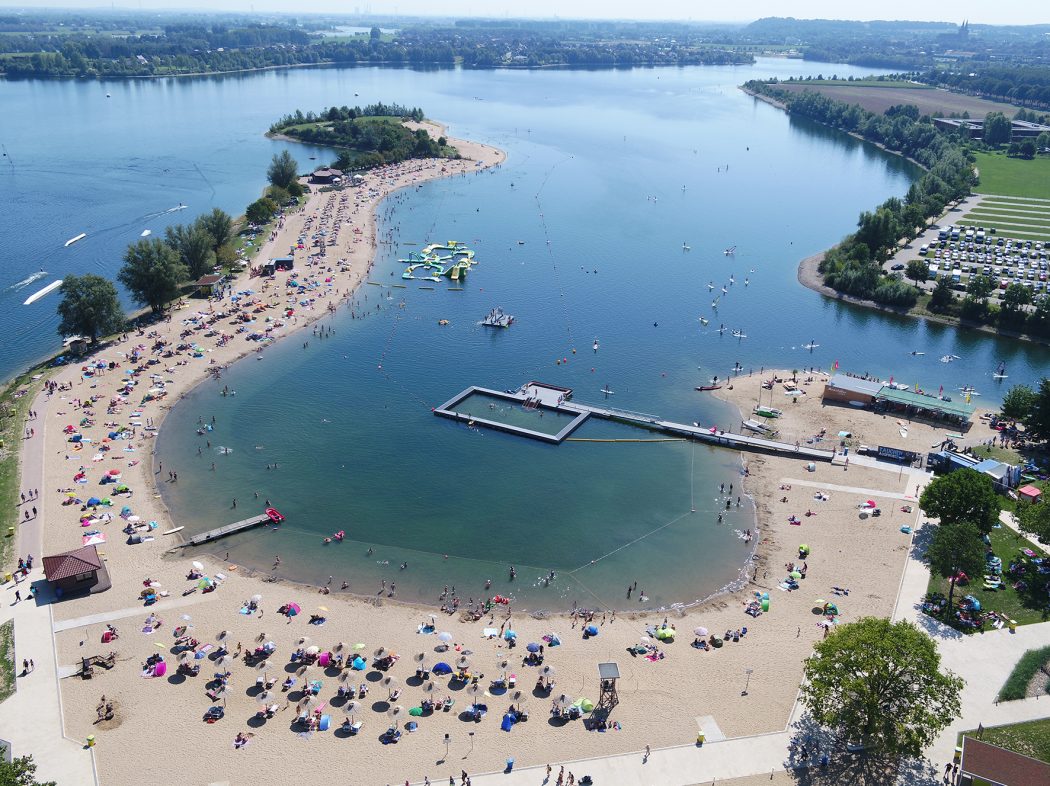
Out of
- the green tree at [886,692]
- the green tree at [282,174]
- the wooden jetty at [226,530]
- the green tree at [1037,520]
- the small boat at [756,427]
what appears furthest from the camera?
the green tree at [282,174]

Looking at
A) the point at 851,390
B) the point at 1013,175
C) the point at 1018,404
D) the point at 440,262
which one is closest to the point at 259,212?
the point at 440,262

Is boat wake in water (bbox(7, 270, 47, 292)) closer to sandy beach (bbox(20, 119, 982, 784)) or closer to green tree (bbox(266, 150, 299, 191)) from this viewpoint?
sandy beach (bbox(20, 119, 982, 784))

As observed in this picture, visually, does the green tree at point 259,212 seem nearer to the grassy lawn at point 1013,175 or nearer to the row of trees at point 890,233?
the row of trees at point 890,233

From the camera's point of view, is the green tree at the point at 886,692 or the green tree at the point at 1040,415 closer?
the green tree at the point at 886,692

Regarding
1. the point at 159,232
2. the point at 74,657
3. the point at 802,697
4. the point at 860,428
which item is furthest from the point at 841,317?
the point at 159,232

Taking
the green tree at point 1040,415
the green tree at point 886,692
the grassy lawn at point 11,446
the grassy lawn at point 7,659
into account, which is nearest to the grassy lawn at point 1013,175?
the green tree at point 1040,415

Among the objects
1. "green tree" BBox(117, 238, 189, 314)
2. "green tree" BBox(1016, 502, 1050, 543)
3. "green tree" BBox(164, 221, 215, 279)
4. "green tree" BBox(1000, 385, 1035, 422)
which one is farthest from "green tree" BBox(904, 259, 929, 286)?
"green tree" BBox(117, 238, 189, 314)

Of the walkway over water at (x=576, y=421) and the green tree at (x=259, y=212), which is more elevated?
the green tree at (x=259, y=212)

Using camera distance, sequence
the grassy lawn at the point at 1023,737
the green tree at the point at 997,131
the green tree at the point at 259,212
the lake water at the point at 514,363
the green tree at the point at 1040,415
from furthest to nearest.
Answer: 1. the green tree at the point at 997,131
2. the green tree at the point at 259,212
3. the green tree at the point at 1040,415
4. the lake water at the point at 514,363
5. the grassy lawn at the point at 1023,737
